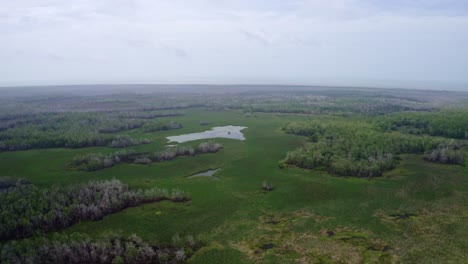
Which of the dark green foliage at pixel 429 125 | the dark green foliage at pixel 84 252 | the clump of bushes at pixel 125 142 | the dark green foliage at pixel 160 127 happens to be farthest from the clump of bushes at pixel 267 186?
the dark green foliage at pixel 160 127

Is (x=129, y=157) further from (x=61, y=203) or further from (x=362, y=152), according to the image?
(x=362, y=152)

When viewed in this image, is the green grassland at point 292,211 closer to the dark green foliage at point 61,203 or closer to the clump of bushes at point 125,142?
the dark green foliage at point 61,203

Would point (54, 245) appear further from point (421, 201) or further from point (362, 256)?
point (421, 201)

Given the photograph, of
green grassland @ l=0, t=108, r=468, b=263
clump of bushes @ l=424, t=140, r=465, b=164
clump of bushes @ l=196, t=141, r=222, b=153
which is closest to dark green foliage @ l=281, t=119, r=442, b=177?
green grassland @ l=0, t=108, r=468, b=263

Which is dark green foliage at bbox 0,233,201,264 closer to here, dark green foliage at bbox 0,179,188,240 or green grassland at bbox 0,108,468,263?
green grassland at bbox 0,108,468,263

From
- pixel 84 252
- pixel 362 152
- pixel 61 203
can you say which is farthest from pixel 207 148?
pixel 84 252
